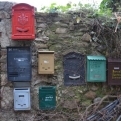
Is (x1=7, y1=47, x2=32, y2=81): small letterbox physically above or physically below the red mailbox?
below

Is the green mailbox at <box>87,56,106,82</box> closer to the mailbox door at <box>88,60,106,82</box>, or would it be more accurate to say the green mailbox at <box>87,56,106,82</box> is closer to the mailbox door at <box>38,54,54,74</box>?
the mailbox door at <box>88,60,106,82</box>

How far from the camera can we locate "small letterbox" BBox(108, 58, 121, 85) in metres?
3.46

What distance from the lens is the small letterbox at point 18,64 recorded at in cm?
344

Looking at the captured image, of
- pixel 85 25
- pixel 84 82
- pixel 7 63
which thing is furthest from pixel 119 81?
pixel 7 63

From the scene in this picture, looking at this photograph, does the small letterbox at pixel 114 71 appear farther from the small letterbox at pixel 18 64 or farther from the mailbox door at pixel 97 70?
the small letterbox at pixel 18 64

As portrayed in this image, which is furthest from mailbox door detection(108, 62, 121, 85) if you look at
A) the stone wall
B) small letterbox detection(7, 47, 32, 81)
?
small letterbox detection(7, 47, 32, 81)

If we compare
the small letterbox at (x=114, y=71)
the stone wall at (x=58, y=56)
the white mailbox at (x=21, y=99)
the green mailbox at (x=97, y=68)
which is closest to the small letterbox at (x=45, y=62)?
the stone wall at (x=58, y=56)

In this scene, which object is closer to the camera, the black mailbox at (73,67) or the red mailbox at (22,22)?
the red mailbox at (22,22)

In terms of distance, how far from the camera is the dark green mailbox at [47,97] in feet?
11.5

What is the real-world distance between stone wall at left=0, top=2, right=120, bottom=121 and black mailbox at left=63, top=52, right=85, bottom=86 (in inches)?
2.5

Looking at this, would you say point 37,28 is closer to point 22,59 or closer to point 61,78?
point 22,59

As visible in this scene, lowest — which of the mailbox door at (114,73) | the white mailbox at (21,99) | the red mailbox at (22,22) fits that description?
the white mailbox at (21,99)

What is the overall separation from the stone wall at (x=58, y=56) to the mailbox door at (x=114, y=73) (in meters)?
0.17

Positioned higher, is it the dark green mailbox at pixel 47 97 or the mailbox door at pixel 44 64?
the mailbox door at pixel 44 64
